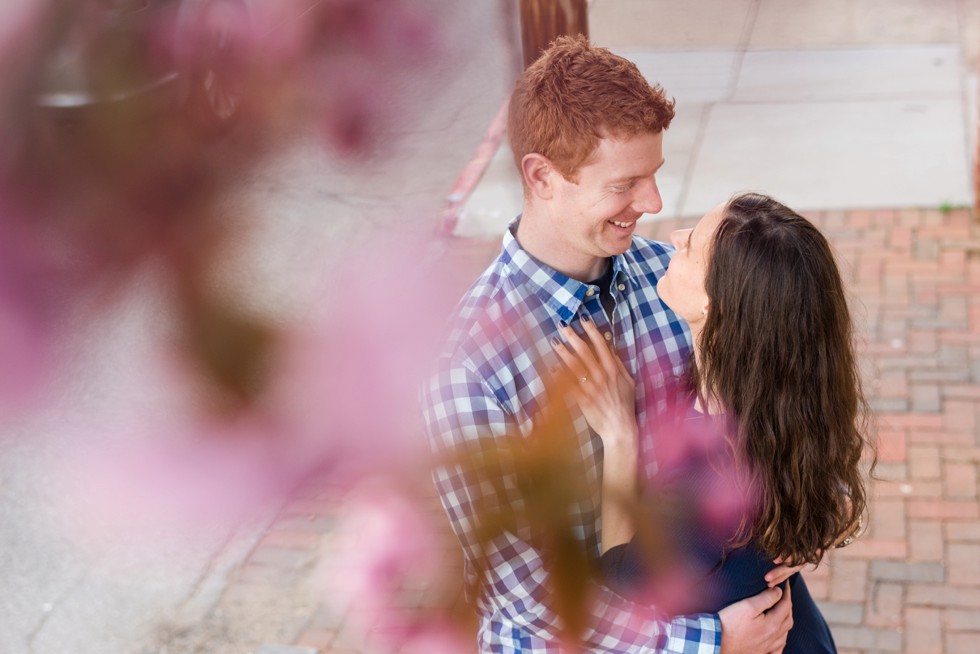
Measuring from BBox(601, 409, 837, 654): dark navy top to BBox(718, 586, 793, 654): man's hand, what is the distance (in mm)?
16

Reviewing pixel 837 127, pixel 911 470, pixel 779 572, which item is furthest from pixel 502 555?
pixel 837 127

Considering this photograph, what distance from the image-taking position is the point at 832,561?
312 cm

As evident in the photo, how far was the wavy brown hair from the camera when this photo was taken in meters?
1.36

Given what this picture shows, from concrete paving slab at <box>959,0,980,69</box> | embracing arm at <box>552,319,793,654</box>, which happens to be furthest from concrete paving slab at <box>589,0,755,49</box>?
concrete paving slab at <box>959,0,980,69</box>

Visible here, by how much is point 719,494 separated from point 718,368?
0.51 ft

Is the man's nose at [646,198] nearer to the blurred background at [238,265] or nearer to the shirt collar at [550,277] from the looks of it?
the shirt collar at [550,277]

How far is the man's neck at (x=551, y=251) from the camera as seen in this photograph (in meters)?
1.52

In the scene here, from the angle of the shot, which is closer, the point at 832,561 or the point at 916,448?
the point at 832,561

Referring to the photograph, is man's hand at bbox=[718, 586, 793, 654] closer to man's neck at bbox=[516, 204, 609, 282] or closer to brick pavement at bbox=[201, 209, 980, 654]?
man's neck at bbox=[516, 204, 609, 282]

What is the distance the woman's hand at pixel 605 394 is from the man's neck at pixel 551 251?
0.87 ft

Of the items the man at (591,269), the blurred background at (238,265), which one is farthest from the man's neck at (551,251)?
the blurred background at (238,265)

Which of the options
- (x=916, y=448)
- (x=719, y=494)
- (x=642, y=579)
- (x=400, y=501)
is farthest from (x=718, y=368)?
(x=916, y=448)

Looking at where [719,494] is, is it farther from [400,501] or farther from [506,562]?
[400,501]

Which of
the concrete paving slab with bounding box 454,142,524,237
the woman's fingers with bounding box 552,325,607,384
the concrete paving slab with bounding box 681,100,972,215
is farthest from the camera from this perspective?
the concrete paving slab with bounding box 681,100,972,215
